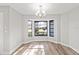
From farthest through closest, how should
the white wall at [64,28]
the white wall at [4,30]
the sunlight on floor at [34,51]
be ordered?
the white wall at [64,28], the sunlight on floor at [34,51], the white wall at [4,30]

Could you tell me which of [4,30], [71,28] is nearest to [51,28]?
[71,28]

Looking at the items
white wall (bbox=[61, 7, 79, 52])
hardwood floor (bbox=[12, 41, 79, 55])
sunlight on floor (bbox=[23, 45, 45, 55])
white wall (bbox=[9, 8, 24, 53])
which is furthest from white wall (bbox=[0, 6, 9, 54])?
white wall (bbox=[61, 7, 79, 52])

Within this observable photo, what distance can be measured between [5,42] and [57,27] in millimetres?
4240

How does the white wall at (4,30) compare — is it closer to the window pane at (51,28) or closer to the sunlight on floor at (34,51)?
the sunlight on floor at (34,51)

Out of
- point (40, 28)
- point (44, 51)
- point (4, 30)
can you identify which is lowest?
point (44, 51)

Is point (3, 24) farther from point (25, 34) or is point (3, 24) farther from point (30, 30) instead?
point (30, 30)

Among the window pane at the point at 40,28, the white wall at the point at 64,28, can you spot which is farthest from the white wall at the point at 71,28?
the window pane at the point at 40,28

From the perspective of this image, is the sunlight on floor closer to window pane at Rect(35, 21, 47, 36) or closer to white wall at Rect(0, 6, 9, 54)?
white wall at Rect(0, 6, 9, 54)

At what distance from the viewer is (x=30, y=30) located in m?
9.33

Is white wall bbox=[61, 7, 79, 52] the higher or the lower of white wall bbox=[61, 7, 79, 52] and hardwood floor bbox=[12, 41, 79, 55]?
the higher

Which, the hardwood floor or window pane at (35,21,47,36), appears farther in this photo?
window pane at (35,21,47,36)

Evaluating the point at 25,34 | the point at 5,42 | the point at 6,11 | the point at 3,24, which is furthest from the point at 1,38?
the point at 25,34

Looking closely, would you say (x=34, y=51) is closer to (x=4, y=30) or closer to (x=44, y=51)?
(x=44, y=51)
